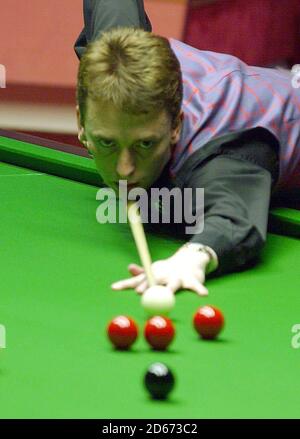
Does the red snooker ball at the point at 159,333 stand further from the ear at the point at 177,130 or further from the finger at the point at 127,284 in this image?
the ear at the point at 177,130

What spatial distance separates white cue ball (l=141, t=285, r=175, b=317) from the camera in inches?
79.5

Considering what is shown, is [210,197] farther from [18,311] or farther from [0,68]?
[0,68]

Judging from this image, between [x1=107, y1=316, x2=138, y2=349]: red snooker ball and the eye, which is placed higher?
the eye

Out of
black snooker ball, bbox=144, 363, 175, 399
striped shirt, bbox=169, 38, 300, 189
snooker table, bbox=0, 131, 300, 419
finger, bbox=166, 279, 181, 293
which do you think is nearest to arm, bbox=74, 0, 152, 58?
striped shirt, bbox=169, 38, 300, 189

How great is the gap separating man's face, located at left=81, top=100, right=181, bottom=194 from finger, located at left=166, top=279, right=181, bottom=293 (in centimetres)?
33

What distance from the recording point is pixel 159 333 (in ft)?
6.04

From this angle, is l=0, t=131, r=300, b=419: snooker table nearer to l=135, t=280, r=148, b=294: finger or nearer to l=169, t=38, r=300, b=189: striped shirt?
l=135, t=280, r=148, b=294: finger

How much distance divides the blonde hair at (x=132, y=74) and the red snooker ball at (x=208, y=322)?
2.03 feet

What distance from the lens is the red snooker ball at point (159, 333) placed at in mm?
1841

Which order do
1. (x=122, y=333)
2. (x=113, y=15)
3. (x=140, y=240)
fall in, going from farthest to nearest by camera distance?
(x=113, y=15) < (x=140, y=240) < (x=122, y=333)

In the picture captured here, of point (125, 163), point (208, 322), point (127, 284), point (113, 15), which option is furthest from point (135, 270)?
point (113, 15)

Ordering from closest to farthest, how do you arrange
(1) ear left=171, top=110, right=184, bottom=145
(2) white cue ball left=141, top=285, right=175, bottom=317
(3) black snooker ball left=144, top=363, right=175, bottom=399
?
(3) black snooker ball left=144, top=363, right=175, bottom=399 < (2) white cue ball left=141, top=285, right=175, bottom=317 < (1) ear left=171, top=110, right=184, bottom=145

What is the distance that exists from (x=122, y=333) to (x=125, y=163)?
68 cm

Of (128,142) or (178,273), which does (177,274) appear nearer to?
(178,273)
